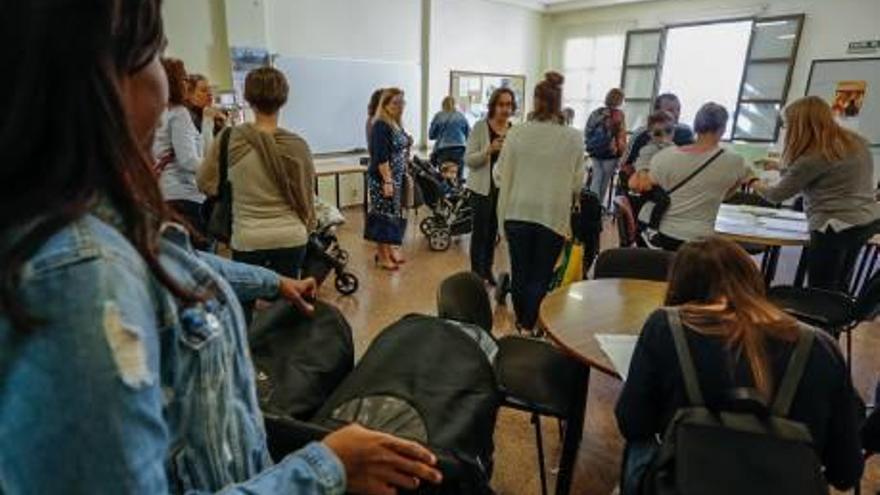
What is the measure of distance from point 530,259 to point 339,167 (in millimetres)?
3830

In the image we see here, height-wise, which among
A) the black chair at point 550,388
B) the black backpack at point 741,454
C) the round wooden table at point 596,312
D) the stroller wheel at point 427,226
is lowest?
the stroller wheel at point 427,226

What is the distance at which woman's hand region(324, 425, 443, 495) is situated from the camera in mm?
616

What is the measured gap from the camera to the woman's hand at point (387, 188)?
155 inches

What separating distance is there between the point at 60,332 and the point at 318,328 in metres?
0.86

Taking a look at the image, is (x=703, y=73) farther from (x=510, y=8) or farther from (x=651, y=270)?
(x=651, y=270)

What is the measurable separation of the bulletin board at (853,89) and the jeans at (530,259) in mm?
5444

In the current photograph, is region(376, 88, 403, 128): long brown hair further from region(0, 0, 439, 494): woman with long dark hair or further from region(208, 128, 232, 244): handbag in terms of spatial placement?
region(0, 0, 439, 494): woman with long dark hair

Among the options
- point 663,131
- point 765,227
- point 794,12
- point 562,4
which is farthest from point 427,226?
point 794,12

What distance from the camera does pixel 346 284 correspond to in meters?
3.80

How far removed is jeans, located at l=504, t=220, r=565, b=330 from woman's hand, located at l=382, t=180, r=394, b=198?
1.38 m

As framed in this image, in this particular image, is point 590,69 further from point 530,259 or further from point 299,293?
point 299,293

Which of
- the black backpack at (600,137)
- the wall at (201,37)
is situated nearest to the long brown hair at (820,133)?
the black backpack at (600,137)

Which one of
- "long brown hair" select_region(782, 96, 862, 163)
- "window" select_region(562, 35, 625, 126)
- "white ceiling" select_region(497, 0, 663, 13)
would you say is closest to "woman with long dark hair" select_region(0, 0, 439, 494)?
"long brown hair" select_region(782, 96, 862, 163)

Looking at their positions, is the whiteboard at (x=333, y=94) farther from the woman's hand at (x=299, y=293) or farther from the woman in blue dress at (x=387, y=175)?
the woman's hand at (x=299, y=293)
